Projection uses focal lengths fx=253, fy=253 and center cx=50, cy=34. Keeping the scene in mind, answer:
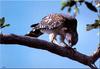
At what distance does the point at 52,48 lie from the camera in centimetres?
374

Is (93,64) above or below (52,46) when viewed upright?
below

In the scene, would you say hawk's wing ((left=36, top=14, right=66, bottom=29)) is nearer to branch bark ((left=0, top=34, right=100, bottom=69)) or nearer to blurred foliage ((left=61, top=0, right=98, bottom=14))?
branch bark ((left=0, top=34, right=100, bottom=69))

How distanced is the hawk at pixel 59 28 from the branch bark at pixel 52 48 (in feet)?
1.77

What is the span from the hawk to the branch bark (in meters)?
0.54

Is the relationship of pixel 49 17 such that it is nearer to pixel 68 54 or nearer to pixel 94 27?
pixel 68 54

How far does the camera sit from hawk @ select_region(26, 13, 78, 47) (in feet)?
14.9

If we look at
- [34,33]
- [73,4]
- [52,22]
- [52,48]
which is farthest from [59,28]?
[73,4]

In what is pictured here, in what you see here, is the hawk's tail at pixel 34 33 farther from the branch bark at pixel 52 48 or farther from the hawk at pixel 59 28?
the branch bark at pixel 52 48

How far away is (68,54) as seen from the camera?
3924 millimetres

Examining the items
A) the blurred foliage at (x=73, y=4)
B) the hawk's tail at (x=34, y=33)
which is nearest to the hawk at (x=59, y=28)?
the hawk's tail at (x=34, y=33)

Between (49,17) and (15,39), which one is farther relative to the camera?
(49,17)

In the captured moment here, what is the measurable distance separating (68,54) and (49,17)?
118 centimetres

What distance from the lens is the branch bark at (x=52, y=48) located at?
341cm

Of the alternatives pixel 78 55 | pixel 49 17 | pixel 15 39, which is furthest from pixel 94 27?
pixel 49 17
